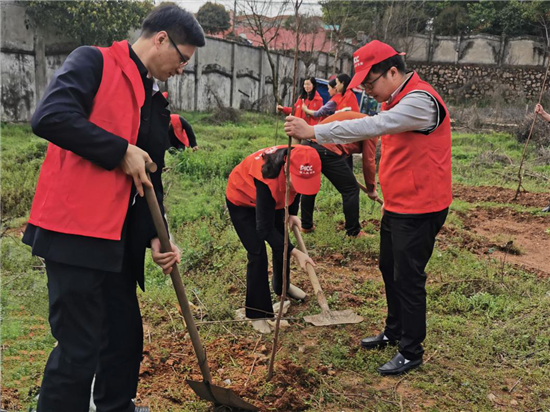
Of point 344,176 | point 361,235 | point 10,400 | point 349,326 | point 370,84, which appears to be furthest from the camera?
point 361,235

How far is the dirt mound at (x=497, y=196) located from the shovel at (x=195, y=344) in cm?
623

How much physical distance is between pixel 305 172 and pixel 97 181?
5.18 feet

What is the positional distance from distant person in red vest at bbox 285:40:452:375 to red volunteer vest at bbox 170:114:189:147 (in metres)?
4.78

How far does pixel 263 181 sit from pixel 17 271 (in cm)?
284

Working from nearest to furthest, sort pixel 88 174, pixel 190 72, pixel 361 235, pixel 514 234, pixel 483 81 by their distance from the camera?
1. pixel 88 174
2. pixel 361 235
3. pixel 514 234
4. pixel 190 72
5. pixel 483 81

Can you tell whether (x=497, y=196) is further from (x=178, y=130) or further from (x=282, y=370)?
(x=282, y=370)

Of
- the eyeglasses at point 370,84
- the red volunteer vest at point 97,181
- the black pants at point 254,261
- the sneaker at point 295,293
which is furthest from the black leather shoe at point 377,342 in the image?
the red volunteer vest at point 97,181

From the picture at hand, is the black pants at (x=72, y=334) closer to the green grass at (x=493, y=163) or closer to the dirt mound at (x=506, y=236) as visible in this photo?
the dirt mound at (x=506, y=236)

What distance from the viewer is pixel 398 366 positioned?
2.98 metres

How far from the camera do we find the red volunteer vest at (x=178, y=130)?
721 centimetres

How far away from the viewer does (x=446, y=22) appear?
24078 mm

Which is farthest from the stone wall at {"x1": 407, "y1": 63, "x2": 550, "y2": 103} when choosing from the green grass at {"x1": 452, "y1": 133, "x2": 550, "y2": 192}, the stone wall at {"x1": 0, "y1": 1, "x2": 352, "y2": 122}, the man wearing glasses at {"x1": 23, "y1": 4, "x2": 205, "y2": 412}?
the man wearing glasses at {"x1": 23, "y1": 4, "x2": 205, "y2": 412}

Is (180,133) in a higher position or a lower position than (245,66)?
lower

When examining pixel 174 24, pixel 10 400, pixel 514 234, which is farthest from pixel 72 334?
pixel 514 234
